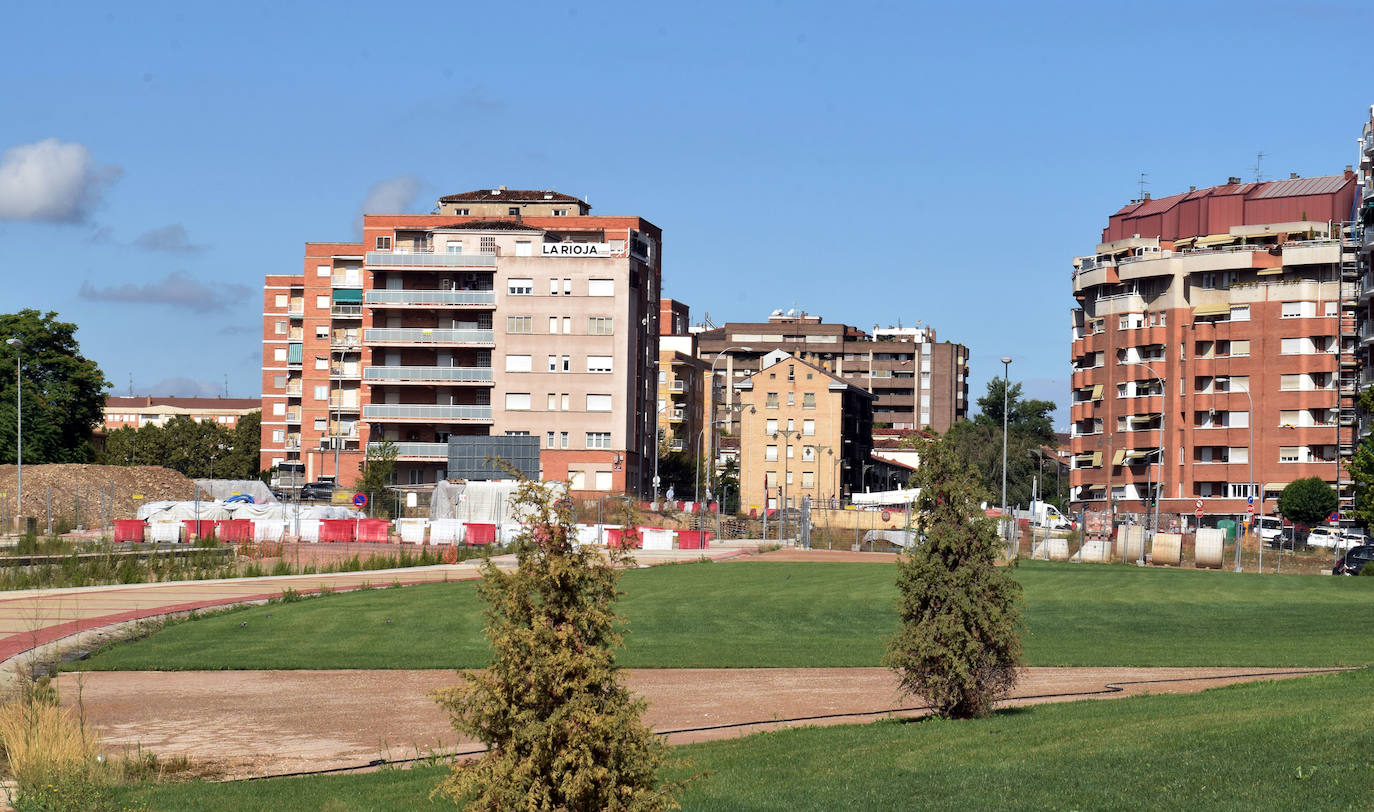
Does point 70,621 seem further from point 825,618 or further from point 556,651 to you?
point 556,651

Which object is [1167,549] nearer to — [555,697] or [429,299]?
[555,697]

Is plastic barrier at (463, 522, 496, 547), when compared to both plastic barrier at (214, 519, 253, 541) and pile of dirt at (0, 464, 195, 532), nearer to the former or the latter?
plastic barrier at (214, 519, 253, 541)

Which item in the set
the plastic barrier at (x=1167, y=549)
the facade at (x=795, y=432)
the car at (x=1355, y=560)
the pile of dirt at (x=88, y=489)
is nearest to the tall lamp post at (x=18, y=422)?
the pile of dirt at (x=88, y=489)

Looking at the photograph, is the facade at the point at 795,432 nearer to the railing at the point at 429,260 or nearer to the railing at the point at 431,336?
the railing at the point at 431,336

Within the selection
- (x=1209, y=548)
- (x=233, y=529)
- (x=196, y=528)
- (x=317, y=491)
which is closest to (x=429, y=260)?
(x=317, y=491)

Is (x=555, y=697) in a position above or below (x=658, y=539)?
above

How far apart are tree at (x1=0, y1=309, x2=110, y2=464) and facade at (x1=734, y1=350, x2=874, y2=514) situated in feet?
188

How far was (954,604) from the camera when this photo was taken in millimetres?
16156

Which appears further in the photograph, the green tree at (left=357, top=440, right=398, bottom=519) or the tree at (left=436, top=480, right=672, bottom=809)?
the green tree at (left=357, top=440, right=398, bottom=519)

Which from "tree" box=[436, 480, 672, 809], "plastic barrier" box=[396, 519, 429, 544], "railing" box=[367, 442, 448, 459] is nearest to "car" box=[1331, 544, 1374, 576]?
"plastic barrier" box=[396, 519, 429, 544]

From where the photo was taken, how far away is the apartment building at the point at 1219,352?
105 meters

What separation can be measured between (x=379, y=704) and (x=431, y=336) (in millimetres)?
86815

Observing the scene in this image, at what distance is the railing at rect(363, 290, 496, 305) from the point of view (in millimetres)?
105500

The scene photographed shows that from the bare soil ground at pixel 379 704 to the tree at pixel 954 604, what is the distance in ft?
5.29
